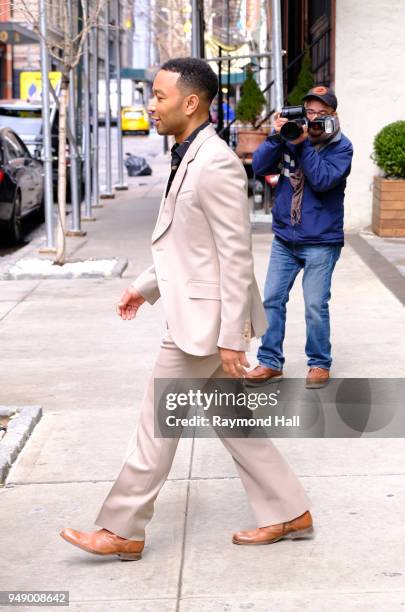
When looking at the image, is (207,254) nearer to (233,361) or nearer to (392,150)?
(233,361)

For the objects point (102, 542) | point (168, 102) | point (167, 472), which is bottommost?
point (102, 542)

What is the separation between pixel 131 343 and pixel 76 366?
0.76 metres

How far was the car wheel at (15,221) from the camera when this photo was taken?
1554 centimetres

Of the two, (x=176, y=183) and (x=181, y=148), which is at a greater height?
(x=181, y=148)

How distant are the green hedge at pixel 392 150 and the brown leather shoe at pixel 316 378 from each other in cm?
722

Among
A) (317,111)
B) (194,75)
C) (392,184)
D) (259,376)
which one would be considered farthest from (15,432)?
(392,184)

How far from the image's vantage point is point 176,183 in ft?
14.1

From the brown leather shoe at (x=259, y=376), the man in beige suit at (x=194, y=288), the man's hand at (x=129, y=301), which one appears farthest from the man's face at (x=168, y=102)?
the brown leather shoe at (x=259, y=376)

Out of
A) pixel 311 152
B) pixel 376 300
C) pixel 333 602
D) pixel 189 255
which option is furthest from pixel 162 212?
pixel 376 300

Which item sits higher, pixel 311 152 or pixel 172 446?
pixel 311 152

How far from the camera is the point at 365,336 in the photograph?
28.1 ft

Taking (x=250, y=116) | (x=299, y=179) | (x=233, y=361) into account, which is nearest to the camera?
(x=233, y=361)

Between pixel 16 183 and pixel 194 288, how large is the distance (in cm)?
1181

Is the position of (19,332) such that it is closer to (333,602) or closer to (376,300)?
(376,300)
